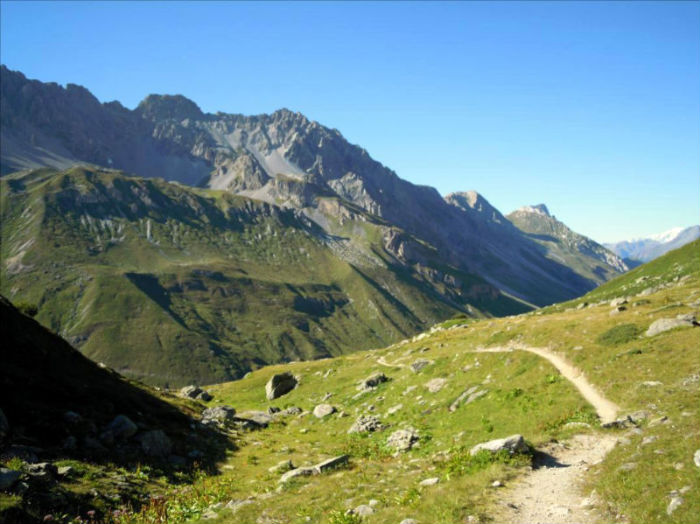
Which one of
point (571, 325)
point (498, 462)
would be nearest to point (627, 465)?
point (498, 462)

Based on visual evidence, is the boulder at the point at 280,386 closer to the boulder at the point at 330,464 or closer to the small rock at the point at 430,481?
the boulder at the point at 330,464

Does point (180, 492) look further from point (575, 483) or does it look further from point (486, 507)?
point (575, 483)

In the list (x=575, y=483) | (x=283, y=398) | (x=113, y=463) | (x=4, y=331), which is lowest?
(x=283, y=398)

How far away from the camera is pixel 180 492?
22.2 m

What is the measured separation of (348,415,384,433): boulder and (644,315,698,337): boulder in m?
22.9

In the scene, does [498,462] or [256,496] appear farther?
[256,496]

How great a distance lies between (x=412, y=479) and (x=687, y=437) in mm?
11126

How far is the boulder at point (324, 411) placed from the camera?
46.7 metres

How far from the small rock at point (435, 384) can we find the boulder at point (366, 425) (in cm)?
642

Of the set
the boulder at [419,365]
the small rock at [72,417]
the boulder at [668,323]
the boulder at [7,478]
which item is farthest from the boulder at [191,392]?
the boulder at [668,323]

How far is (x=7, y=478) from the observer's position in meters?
16.0

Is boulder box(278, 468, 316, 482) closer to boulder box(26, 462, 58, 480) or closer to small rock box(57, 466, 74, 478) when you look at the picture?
small rock box(57, 466, 74, 478)

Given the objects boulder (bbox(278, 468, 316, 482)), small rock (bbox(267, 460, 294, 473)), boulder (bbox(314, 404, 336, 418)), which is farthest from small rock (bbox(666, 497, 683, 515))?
boulder (bbox(314, 404, 336, 418))

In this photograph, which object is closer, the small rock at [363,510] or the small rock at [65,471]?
the small rock at [363,510]
